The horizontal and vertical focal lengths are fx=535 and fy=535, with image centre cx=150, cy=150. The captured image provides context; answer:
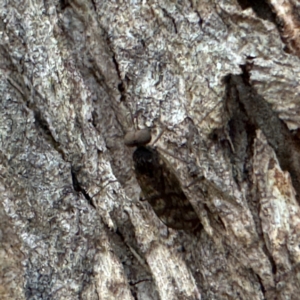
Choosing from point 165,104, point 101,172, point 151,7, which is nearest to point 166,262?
point 101,172

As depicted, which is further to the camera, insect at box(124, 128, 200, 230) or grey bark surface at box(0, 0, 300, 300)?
insect at box(124, 128, 200, 230)

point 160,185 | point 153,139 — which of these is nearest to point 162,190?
point 160,185

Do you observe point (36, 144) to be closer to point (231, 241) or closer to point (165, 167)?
point (165, 167)

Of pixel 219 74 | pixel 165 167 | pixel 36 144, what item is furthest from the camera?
pixel 165 167

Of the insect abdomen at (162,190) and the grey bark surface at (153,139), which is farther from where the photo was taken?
the insect abdomen at (162,190)

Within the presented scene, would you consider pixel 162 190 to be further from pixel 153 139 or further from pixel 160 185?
pixel 153 139
